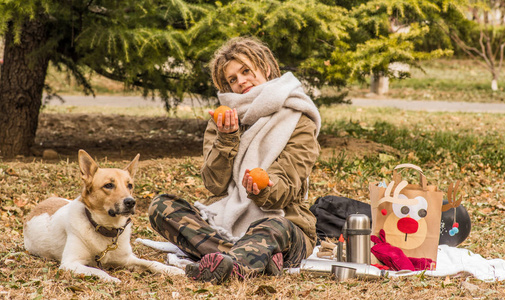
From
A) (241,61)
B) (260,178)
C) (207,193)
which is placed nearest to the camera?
(260,178)

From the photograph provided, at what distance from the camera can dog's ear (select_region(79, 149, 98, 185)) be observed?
328cm

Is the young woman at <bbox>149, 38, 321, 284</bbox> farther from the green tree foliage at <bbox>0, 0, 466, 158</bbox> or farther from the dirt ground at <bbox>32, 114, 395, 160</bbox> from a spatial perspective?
the dirt ground at <bbox>32, 114, 395, 160</bbox>

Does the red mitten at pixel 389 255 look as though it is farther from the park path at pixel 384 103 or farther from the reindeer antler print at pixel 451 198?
the park path at pixel 384 103

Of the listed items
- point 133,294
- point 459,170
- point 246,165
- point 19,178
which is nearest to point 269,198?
point 246,165

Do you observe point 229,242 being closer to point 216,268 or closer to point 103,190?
point 216,268

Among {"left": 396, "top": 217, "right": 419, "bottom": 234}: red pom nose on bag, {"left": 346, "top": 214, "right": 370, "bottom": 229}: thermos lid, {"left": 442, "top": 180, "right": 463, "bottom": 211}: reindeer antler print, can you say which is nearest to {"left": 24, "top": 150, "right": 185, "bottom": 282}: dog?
{"left": 346, "top": 214, "right": 370, "bottom": 229}: thermos lid

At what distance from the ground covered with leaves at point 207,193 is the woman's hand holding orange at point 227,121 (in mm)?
889

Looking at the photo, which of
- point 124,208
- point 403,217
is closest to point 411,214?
point 403,217

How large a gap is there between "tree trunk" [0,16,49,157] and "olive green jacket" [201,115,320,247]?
392 cm

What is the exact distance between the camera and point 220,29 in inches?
228

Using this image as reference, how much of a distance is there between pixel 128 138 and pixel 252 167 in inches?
231

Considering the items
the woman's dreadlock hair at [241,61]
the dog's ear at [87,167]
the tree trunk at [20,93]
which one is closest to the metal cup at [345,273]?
the woman's dreadlock hair at [241,61]

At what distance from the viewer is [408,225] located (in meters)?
3.40

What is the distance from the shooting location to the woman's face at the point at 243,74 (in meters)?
3.70
